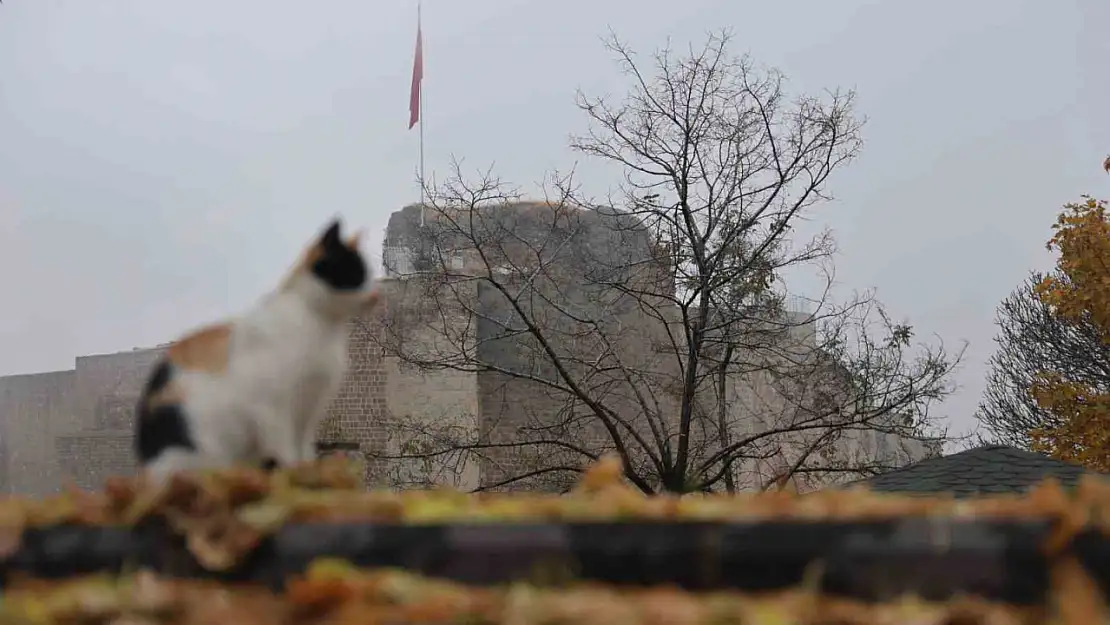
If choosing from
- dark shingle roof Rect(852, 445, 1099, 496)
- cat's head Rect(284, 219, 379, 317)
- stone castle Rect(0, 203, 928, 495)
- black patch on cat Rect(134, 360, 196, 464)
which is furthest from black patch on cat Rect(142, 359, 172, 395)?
stone castle Rect(0, 203, 928, 495)

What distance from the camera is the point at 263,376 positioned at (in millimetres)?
1723

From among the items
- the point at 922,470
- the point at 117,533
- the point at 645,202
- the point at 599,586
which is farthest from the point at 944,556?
the point at 645,202

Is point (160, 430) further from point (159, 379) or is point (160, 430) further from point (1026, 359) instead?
point (1026, 359)

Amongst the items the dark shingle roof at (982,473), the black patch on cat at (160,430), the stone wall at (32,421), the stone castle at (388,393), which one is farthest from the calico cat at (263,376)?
the stone wall at (32,421)

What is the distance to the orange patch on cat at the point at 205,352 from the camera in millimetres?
1752

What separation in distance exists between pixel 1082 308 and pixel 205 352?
10280 mm

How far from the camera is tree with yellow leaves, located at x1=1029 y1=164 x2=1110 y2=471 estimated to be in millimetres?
9438

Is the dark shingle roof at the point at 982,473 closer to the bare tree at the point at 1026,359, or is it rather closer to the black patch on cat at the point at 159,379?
the black patch on cat at the point at 159,379

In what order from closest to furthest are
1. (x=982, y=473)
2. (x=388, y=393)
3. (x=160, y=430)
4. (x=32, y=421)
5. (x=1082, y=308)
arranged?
(x=160, y=430), (x=982, y=473), (x=1082, y=308), (x=32, y=421), (x=388, y=393)

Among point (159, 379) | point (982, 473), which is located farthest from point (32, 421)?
point (159, 379)

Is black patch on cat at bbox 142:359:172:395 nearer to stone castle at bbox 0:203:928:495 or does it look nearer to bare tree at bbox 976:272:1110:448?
stone castle at bbox 0:203:928:495

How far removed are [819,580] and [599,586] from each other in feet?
0.86

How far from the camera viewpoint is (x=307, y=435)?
5.94ft

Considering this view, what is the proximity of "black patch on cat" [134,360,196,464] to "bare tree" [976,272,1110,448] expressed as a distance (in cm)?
1719
